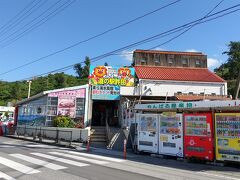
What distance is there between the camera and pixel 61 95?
29.6 meters

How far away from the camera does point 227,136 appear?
43.1 ft

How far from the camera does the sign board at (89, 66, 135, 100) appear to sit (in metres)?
30.0

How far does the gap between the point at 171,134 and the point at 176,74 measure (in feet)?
66.7

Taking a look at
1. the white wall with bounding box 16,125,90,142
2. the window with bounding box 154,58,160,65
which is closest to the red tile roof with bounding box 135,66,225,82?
the window with bounding box 154,58,160,65

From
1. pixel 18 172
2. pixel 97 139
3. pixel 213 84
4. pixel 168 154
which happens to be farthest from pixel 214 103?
pixel 213 84

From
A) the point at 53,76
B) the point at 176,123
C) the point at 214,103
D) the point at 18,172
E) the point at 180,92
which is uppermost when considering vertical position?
the point at 53,76

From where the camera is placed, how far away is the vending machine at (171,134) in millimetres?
15219

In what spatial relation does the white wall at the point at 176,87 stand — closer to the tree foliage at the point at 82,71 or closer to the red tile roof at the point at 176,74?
the red tile roof at the point at 176,74

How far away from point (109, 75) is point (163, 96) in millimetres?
6050

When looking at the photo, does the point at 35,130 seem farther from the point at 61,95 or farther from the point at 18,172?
the point at 18,172

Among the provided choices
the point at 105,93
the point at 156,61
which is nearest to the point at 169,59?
the point at 156,61

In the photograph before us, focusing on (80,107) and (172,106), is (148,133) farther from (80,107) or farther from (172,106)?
(80,107)

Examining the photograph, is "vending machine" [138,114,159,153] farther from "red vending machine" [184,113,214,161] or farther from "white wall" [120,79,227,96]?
"white wall" [120,79,227,96]

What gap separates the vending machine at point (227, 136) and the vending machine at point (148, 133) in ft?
13.0
